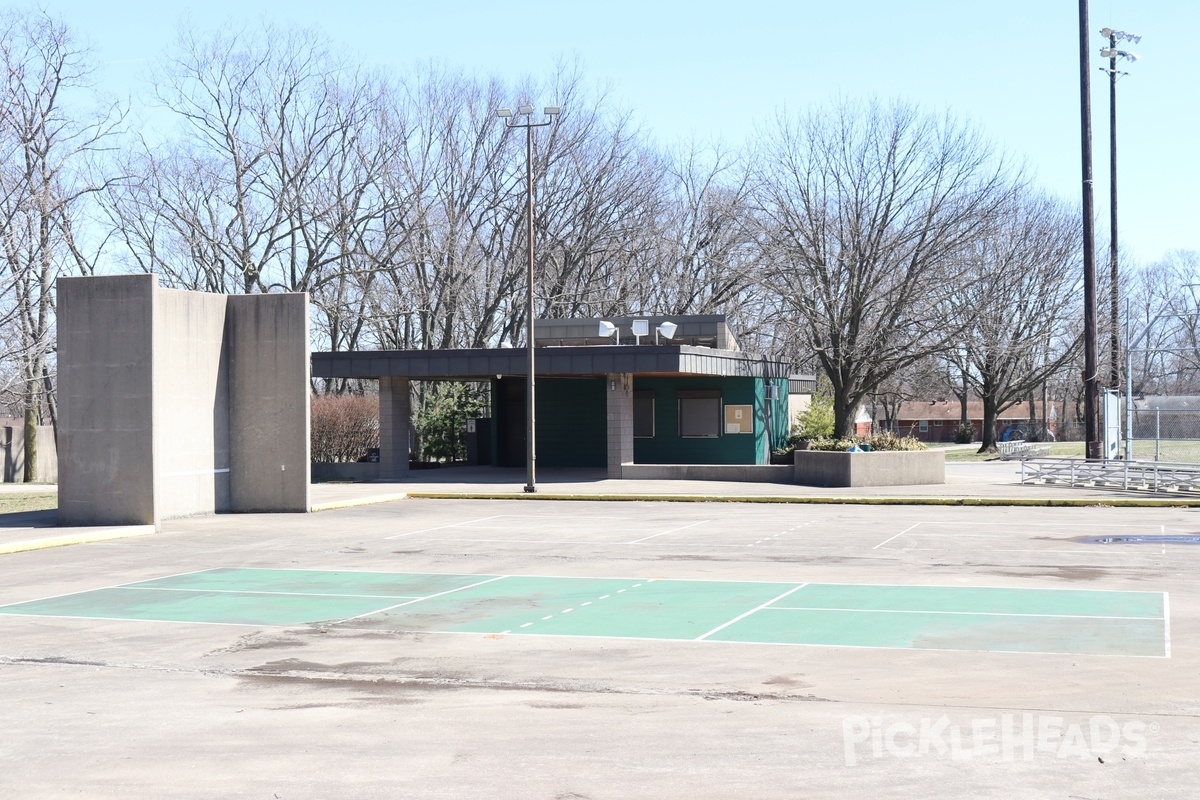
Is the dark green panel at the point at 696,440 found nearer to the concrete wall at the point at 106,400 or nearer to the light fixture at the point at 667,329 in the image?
the light fixture at the point at 667,329

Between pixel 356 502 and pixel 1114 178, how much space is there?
34.0m

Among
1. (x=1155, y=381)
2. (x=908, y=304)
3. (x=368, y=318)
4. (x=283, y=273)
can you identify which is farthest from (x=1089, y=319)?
(x=1155, y=381)

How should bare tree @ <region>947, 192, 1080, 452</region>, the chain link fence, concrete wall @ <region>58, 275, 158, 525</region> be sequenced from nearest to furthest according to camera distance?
concrete wall @ <region>58, 275, 158, 525</region> → the chain link fence → bare tree @ <region>947, 192, 1080, 452</region>

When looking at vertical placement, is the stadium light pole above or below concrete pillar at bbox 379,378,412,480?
above

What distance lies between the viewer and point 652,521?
25531mm

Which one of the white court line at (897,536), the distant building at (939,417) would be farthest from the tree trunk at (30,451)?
the distant building at (939,417)

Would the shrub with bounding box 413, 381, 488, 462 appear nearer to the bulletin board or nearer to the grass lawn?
the bulletin board

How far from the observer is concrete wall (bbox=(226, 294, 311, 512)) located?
2770cm

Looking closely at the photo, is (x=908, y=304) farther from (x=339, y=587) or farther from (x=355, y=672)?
(x=355, y=672)

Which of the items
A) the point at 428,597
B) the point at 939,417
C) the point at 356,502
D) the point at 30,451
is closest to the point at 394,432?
the point at 356,502

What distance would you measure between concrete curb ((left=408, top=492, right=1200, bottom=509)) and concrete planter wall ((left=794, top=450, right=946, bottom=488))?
3.82 metres

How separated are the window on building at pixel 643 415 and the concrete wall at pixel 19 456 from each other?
67.9ft

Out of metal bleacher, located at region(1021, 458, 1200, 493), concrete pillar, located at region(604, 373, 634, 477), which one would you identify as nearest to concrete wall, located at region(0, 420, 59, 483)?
concrete pillar, located at region(604, 373, 634, 477)

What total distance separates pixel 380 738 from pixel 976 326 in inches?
1665
